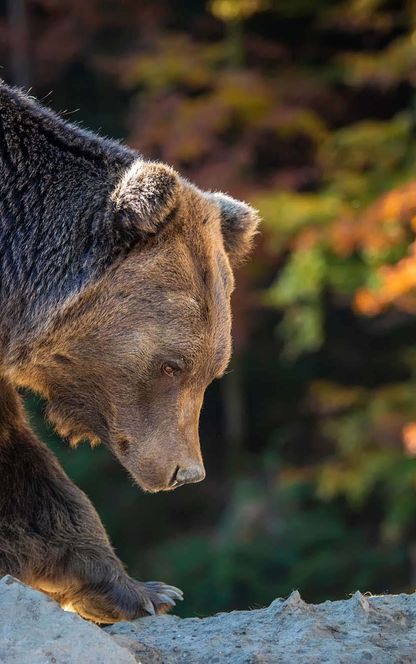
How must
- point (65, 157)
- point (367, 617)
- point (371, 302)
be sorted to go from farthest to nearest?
point (371, 302) < point (65, 157) < point (367, 617)

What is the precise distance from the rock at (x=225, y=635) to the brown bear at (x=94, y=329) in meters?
0.50

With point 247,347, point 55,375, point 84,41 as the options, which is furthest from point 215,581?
point 55,375

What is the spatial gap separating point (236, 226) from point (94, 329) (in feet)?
2.70

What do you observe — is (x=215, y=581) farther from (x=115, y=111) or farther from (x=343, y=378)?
(x=115, y=111)

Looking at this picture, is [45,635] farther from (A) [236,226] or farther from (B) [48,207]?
(A) [236,226]

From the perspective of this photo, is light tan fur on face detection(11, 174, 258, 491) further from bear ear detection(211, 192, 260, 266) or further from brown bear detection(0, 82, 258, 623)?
bear ear detection(211, 192, 260, 266)

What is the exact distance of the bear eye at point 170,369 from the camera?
4.21 metres

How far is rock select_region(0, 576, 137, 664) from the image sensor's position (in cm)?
330

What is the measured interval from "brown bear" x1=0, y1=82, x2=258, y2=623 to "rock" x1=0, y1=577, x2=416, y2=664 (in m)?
0.50

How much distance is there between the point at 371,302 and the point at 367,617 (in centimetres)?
610

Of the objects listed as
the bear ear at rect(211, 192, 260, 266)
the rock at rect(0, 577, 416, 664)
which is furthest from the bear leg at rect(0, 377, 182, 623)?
the bear ear at rect(211, 192, 260, 266)

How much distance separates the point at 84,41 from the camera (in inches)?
599

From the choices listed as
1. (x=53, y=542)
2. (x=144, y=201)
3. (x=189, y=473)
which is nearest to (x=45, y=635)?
(x=189, y=473)

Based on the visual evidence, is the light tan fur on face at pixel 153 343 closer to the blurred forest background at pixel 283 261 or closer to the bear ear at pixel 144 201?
the bear ear at pixel 144 201
